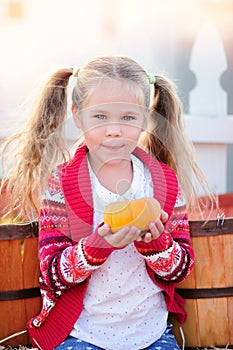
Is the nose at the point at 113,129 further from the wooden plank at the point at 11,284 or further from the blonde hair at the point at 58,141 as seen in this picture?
the wooden plank at the point at 11,284

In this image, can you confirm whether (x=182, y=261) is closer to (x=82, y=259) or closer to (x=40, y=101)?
(x=82, y=259)

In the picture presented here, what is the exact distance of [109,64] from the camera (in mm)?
1965

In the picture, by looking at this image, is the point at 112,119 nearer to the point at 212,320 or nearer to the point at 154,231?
the point at 154,231

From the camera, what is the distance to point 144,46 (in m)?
4.64

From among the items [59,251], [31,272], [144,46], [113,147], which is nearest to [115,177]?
[113,147]

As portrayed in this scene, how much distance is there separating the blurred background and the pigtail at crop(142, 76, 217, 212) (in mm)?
1920

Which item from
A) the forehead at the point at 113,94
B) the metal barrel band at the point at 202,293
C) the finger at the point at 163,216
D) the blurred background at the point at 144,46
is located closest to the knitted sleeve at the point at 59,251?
the finger at the point at 163,216

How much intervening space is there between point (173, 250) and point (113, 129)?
1.12ft

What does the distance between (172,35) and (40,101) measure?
2.82 m

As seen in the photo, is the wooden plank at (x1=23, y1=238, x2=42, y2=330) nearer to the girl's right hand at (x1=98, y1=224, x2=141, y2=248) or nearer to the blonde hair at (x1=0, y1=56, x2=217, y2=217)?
the blonde hair at (x1=0, y1=56, x2=217, y2=217)

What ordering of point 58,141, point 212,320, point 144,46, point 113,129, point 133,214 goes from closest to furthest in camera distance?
1. point 133,214
2. point 113,129
3. point 58,141
4. point 212,320
5. point 144,46

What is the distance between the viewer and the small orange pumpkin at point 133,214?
5.71ft

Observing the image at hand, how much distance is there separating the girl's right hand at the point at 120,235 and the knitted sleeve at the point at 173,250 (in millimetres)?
126

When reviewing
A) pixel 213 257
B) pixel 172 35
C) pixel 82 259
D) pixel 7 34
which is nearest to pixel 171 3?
pixel 172 35
